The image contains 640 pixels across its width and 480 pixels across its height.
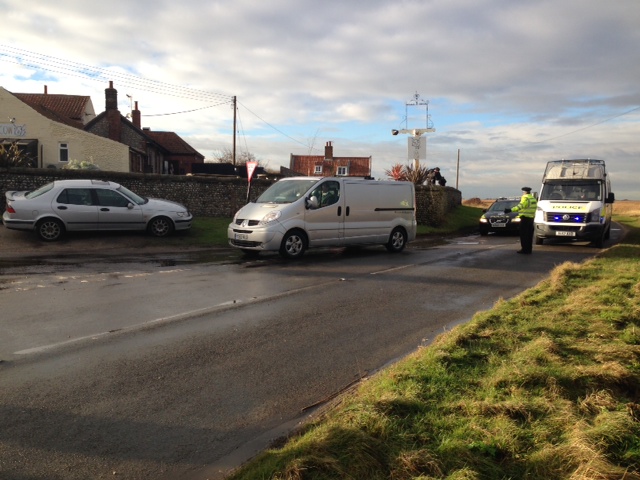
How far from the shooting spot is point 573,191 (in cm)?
1773

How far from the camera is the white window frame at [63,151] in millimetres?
36666

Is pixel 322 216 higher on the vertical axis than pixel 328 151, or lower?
lower

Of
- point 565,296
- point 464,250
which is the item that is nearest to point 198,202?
point 464,250

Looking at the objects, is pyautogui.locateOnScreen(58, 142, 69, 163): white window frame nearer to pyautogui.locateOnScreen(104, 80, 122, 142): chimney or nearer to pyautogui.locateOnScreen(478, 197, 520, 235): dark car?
pyautogui.locateOnScreen(104, 80, 122, 142): chimney

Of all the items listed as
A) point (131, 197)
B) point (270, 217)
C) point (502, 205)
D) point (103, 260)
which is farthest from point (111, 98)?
point (270, 217)

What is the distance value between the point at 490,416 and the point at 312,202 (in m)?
9.86

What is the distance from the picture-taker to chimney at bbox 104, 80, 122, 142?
147 feet

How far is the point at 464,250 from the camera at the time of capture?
16.4 m

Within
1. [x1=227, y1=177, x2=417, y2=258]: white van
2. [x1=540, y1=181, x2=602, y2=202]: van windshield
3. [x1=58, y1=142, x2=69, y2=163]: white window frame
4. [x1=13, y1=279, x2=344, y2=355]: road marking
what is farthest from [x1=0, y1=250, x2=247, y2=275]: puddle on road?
[x1=58, y1=142, x2=69, y2=163]: white window frame

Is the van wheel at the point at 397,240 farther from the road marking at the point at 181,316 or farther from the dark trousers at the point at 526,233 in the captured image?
the road marking at the point at 181,316

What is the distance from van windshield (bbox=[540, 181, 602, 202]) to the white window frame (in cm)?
3095

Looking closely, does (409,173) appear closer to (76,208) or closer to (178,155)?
(76,208)

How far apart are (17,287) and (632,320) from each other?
9.12 metres

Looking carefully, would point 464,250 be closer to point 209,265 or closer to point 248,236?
point 248,236
